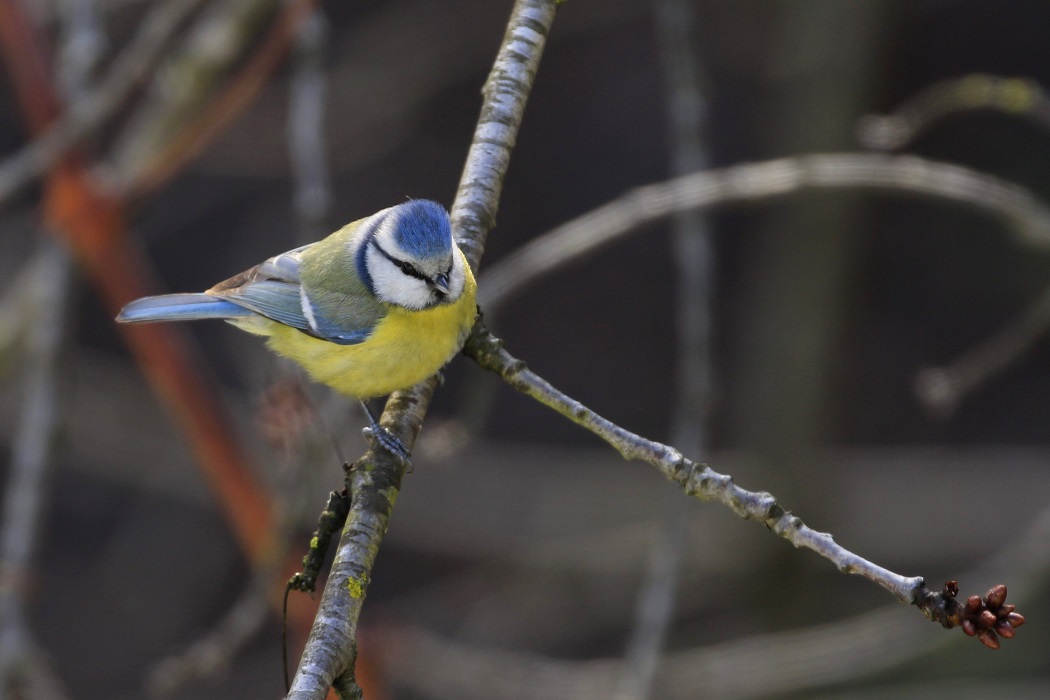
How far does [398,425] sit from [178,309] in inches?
34.3

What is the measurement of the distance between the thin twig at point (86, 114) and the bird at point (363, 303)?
499 millimetres

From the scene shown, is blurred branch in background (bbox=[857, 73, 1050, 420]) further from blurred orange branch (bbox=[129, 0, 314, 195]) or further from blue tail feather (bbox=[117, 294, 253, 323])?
blue tail feather (bbox=[117, 294, 253, 323])

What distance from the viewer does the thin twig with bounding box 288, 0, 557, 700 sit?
1330 mm

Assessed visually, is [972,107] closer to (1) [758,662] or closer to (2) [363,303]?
(2) [363,303]

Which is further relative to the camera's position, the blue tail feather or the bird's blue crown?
the blue tail feather

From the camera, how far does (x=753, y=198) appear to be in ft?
7.71

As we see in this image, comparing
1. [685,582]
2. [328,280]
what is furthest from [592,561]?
[328,280]

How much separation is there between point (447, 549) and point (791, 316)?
1873 mm

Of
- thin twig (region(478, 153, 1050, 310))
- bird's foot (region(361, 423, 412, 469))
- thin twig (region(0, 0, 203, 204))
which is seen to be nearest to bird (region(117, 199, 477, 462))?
thin twig (region(478, 153, 1050, 310))

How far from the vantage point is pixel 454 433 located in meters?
2.30

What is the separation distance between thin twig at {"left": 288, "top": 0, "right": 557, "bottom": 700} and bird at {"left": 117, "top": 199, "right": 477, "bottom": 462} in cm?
9

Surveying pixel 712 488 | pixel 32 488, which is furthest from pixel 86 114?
pixel 712 488

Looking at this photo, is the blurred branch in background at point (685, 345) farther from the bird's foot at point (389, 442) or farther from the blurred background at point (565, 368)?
the bird's foot at point (389, 442)

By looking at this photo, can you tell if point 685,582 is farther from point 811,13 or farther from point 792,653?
point 811,13
